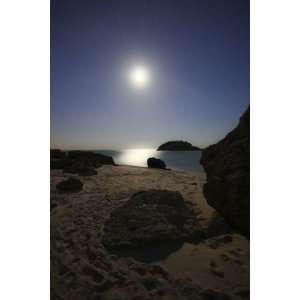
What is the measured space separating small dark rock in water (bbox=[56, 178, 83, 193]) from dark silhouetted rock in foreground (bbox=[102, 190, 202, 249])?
0.26 metres

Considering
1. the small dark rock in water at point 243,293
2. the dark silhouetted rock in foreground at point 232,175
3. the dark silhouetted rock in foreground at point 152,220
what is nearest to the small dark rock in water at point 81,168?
the dark silhouetted rock in foreground at point 152,220

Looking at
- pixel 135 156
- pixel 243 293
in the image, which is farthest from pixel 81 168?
pixel 243 293

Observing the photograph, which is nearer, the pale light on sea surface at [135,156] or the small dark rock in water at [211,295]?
the small dark rock in water at [211,295]

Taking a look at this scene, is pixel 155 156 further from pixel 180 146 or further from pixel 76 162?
pixel 76 162

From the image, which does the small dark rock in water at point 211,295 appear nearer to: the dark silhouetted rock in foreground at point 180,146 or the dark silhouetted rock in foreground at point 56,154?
the dark silhouetted rock in foreground at point 180,146

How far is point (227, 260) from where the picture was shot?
5.38 feet

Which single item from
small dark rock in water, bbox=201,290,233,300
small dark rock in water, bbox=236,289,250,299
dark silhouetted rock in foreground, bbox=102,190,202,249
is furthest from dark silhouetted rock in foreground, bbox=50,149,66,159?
small dark rock in water, bbox=236,289,250,299

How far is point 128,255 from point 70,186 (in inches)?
20.6

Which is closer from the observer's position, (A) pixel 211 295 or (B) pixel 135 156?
(A) pixel 211 295

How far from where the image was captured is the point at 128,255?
5.39 feet

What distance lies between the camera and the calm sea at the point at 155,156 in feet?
5.52

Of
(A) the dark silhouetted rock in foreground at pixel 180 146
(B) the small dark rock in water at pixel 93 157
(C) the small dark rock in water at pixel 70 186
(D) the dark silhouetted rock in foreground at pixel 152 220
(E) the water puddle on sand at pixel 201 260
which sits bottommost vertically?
(E) the water puddle on sand at pixel 201 260
